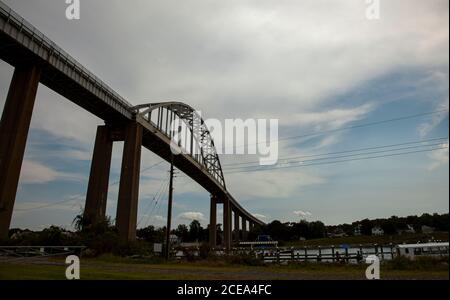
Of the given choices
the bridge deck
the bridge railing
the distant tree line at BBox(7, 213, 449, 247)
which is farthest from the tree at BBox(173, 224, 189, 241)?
the bridge railing

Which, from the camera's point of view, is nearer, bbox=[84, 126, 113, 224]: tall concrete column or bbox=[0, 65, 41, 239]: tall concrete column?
bbox=[0, 65, 41, 239]: tall concrete column

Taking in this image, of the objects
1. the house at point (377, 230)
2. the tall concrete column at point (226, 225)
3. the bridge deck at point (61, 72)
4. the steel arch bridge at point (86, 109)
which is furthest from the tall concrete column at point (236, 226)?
the bridge deck at point (61, 72)

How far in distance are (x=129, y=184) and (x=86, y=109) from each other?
11.9 metres

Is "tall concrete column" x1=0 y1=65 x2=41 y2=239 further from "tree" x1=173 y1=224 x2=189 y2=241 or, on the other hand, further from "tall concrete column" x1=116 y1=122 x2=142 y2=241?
"tree" x1=173 y1=224 x2=189 y2=241

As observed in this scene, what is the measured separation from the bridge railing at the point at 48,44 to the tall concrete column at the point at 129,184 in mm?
5974

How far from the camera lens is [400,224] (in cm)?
8356

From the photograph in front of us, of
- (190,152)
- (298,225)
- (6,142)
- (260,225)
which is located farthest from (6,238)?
(260,225)

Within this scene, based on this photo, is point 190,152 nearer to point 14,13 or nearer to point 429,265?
point 14,13

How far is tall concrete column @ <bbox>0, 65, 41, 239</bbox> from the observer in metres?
27.0

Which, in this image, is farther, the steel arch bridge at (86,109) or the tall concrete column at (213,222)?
A: the tall concrete column at (213,222)

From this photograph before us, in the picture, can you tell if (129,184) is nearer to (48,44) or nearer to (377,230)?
(48,44)

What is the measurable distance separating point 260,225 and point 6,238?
467 feet

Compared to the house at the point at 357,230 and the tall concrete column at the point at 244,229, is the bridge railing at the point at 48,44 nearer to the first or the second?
the house at the point at 357,230

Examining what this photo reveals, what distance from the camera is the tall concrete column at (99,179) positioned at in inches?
1745
